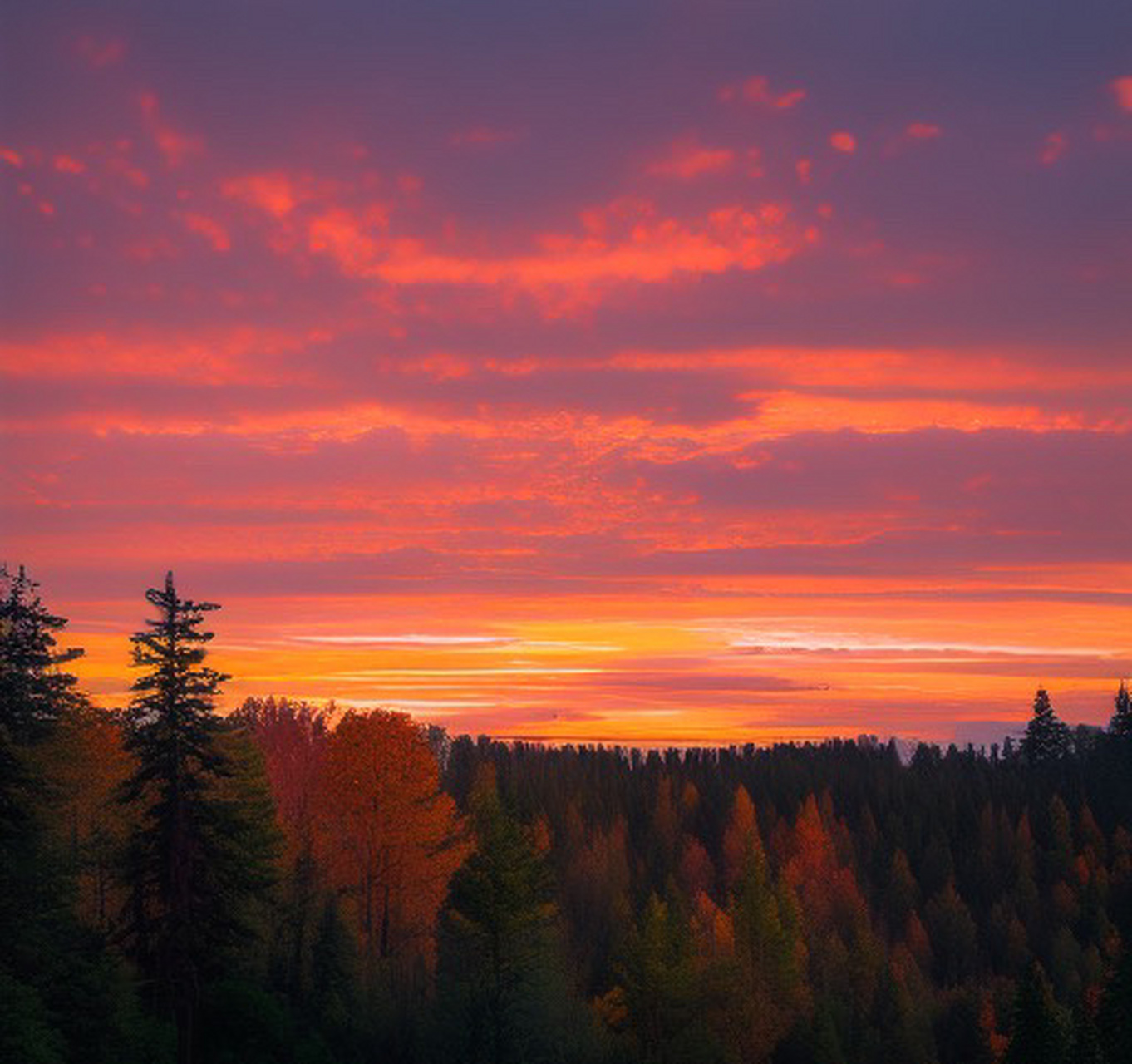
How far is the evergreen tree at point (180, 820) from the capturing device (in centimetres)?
4681

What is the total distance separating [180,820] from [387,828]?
26.3 m

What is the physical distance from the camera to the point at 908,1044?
301 ft

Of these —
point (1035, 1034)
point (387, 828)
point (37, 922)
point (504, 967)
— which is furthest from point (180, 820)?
point (1035, 1034)

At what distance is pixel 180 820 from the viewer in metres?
47.1

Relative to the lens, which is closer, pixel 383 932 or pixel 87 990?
pixel 87 990

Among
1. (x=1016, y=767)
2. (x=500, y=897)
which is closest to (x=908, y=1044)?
(x=500, y=897)

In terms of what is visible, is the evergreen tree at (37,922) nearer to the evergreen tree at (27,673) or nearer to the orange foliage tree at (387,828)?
the evergreen tree at (27,673)

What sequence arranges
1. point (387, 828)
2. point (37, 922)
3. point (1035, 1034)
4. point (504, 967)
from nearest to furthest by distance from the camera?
1. point (37, 922)
2. point (504, 967)
3. point (1035, 1034)
4. point (387, 828)

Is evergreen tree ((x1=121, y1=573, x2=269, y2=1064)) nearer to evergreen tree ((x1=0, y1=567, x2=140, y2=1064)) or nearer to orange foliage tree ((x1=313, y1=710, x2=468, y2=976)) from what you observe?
evergreen tree ((x1=0, y1=567, x2=140, y2=1064))

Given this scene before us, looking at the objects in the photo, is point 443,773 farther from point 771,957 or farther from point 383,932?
point 383,932

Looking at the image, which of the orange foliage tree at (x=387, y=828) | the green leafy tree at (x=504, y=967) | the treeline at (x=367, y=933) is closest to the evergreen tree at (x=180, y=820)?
the treeline at (x=367, y=933)

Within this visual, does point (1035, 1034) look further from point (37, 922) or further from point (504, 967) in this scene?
point (37, 922)

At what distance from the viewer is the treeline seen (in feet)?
152

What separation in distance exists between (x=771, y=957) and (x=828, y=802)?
282 ft
